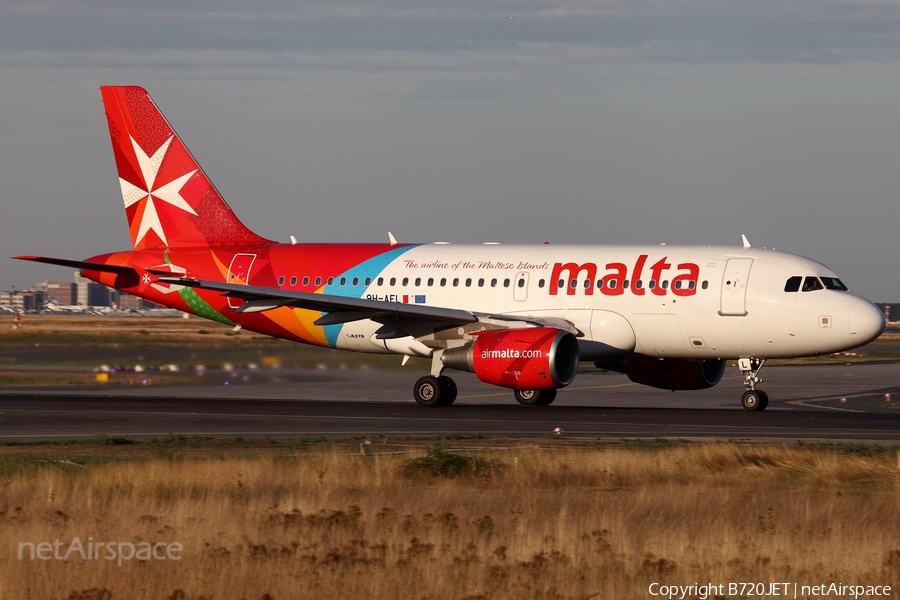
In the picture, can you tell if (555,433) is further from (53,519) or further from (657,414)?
(53,519)

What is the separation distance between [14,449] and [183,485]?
6.14 m

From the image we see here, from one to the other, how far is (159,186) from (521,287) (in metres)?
12.2

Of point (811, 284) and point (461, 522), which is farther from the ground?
point (811, 284)

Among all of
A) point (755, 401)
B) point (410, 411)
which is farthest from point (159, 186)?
point (755, 401)

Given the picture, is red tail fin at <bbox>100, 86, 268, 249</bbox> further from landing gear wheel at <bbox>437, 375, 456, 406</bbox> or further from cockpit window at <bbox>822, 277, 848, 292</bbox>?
cockpit window at <bbox>822, 277, 848, 292</bbox>

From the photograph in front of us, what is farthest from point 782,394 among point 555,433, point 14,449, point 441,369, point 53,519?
point 53,519

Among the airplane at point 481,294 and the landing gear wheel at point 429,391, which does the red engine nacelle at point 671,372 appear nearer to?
the airplane at point 481,294

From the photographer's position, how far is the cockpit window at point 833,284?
3003 centimetres

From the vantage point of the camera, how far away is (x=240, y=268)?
35938 millimetres

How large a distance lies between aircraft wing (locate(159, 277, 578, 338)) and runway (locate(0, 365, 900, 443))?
6.96 ft

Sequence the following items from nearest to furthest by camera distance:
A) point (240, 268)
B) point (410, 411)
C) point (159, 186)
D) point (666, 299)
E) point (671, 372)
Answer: point (410, 411), point (666, 299), point (671, 372), point (240, 268), point (159, 186)

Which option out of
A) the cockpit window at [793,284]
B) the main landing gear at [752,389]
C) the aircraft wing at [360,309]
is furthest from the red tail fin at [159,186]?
the cockpit window at [793,284]

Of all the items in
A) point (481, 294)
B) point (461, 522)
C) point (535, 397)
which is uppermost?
point (481, 294)

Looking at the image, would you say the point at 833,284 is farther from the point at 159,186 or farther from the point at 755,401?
the point at 159,186
